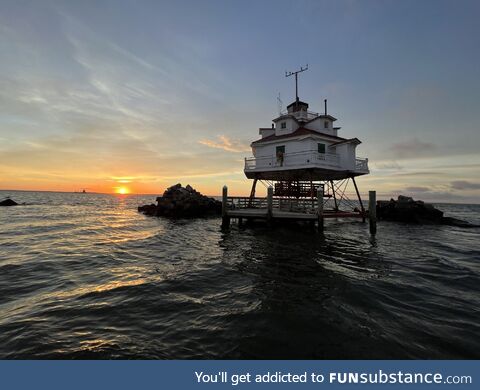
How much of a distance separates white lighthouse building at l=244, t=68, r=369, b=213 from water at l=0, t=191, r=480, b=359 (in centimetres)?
981

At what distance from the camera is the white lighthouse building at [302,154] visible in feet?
76.7

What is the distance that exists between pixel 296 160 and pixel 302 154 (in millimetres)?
842

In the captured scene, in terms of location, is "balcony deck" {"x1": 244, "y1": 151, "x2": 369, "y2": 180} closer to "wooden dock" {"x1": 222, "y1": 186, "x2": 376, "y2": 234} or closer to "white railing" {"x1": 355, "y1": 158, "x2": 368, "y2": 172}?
"white railing" {"x1": 355, "y1": 158, "x2": 368, "y2": 172}

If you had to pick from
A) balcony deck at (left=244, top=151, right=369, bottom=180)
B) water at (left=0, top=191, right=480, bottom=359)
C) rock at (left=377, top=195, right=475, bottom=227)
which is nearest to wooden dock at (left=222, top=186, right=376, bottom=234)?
balcony deck at (left=244, top=151, right=369, bottom=180)

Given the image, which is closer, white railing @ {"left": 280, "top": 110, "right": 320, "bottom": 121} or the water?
the water

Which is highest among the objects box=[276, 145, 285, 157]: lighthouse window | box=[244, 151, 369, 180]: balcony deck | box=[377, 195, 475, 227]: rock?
box=[276, 145, 285, 157]: lighthouse window

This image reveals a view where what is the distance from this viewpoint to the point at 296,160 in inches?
930

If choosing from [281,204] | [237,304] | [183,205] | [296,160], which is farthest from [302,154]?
[183,205]

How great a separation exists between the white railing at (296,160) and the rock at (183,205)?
1615cm

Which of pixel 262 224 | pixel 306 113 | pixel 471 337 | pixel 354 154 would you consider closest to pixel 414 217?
pixel 354 154

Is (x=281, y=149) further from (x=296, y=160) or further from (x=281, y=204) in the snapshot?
(x=281, y=204)

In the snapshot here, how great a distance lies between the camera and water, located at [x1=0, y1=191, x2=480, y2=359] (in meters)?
5.54
